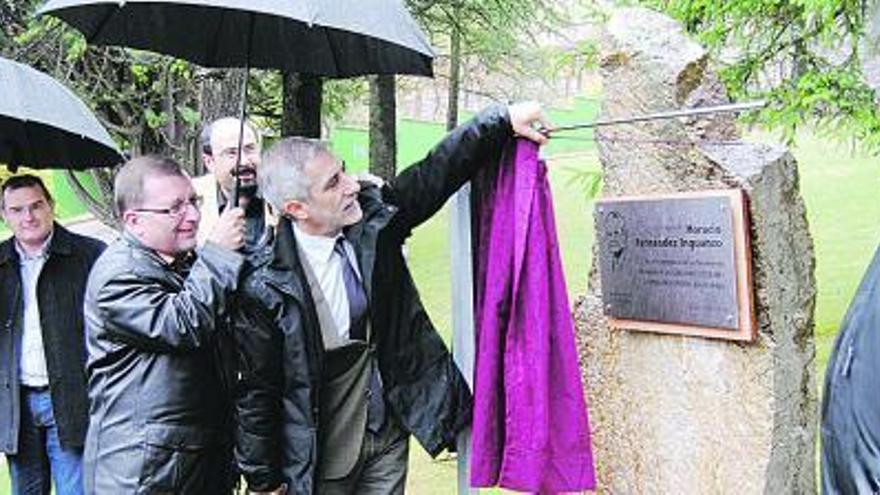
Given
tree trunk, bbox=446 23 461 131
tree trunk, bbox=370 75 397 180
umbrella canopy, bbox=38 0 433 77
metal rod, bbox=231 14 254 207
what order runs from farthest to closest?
tree trunk, bbox=446 23 461 131, tree trunk, bbox=370 75 397 180, metal rod, bbox=231 14 254 207, umbrella canopy, bbox=38 0 433 77

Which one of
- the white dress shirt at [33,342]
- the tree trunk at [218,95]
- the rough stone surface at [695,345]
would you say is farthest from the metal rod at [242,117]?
the tree trunk at [218,95]

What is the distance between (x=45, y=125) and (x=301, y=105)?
4572 mm

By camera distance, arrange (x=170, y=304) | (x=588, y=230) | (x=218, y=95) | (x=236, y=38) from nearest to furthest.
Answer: (x=170, y=304) < (x=236, y=38) < (x=218, y=95) < (x=588, y=230)

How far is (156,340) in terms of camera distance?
312 cm

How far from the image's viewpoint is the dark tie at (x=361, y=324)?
131 inches

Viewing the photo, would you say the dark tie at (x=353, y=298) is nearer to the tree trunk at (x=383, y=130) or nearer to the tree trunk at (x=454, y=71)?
the tree trunk at (x=383, y=130)

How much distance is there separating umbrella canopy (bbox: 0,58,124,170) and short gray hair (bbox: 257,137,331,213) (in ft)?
3.80

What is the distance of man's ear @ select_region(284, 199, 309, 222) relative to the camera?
324cm

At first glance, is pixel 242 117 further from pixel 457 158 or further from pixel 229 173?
pixel 457 158

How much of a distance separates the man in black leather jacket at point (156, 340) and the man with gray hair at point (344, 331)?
0.44 feet

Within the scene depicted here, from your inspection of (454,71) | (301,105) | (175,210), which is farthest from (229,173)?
(454,71)

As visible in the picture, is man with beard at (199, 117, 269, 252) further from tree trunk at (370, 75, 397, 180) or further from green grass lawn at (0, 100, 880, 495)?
tree trunk at (370, 75, 397, 180)

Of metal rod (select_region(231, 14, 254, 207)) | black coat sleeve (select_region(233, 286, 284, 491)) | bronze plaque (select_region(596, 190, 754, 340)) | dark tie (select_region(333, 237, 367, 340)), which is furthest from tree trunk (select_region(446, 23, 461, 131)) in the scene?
black coat sleeve (select_region(233, 286, 284, 491))

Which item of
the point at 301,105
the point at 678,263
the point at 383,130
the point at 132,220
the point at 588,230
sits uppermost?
the point at 301,105
